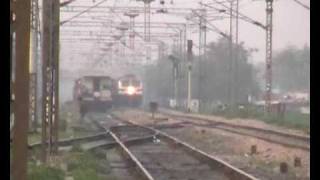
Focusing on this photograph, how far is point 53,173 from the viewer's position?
15.0m

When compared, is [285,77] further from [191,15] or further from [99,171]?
[99,171]

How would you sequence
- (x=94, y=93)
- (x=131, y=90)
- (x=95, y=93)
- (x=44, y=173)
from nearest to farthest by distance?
(x=44, y=173) < (x=94, y=93) < (x=95, y=93) < (x=131, y=90)

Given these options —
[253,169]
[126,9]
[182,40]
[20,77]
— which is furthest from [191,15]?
[20,77]

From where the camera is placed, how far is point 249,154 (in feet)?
74.5

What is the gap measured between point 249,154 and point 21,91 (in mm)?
15907

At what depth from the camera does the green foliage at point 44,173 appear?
14.2m

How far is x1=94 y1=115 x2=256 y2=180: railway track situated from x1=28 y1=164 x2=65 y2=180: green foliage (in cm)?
191

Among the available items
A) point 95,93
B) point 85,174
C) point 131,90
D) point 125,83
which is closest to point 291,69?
point 131,90

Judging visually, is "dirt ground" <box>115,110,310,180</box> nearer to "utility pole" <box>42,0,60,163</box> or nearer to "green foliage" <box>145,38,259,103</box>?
"utility pole" <box>42,0,60,163</box>

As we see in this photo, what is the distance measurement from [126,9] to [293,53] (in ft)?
177

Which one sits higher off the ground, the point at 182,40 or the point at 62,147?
the point at 182,40

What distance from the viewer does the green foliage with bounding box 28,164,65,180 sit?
1419 centimetres

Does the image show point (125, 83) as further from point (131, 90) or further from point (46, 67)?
point (46, 67)

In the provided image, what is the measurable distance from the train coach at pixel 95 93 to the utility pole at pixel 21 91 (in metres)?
47.6
